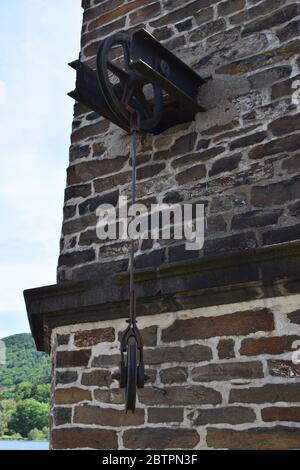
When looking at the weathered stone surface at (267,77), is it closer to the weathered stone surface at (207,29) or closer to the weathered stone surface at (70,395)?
the weathered stone surface at (207,29)

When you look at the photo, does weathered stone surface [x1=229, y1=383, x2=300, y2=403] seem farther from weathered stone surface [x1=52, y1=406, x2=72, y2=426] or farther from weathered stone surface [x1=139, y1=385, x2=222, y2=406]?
weathered stone surface [x1=52, y1=406, x2=72, y2=426]

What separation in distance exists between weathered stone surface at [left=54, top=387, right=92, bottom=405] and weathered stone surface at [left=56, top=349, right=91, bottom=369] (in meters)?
0.17

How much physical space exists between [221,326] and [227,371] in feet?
0.87

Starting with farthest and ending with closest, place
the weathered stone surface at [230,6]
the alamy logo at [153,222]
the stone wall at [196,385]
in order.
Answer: the weathered stone surface at [230,6]
the alamy logo at [153,222]
the stone wall at [196,385]

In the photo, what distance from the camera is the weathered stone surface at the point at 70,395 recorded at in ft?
12.0

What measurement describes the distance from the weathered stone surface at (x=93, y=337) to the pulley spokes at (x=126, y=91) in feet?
4.61

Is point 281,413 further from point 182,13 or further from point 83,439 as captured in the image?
point 182,13

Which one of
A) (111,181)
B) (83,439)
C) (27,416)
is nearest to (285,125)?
(111,181)

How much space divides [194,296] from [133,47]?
1.68m

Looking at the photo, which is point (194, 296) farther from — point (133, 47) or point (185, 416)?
point (133, 47)

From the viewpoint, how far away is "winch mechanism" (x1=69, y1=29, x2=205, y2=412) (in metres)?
3.53

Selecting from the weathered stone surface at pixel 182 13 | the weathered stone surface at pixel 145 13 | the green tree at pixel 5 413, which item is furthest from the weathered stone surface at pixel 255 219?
the green tree at pixel 5 413

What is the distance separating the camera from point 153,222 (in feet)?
12.6

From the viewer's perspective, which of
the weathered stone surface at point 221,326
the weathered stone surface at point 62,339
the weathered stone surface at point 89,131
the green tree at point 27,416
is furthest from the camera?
the green tree at point 27,416
